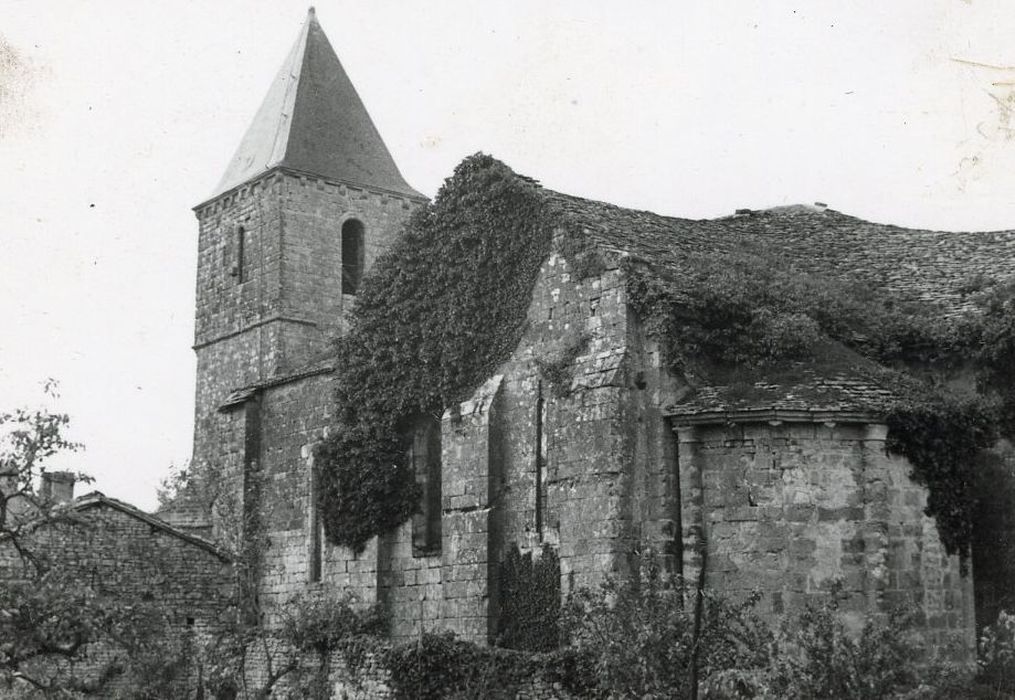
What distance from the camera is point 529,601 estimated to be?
68.5 ft

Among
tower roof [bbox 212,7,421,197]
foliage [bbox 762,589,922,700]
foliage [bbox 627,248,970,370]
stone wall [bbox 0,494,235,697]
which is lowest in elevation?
foliage [bbox 762,589,922,700]

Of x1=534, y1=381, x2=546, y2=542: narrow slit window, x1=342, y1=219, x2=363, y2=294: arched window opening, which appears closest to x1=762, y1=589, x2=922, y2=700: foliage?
x1=534, y1=381, x2=546, y2=542: narrow slit window

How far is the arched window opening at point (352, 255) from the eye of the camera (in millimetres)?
38188

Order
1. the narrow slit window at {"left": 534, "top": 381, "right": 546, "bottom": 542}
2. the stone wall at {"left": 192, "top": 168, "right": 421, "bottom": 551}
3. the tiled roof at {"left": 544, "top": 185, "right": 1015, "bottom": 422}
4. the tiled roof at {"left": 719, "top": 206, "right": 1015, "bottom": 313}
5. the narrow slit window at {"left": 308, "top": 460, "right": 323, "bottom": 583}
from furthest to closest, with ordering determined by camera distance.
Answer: the stone wall at {"left": 192, "top": 168, "right": 421, "bottom": 551} → the narrow slit window at {"left": 308, "top": 460, "right": 323, "bottom": 583} → the tiled roof at {"left": 719, "top": 206, "right": 1015, "bottom": 313} → the narrow slit window at {"left": 534, "top": 381, "right": 546, "bottom": 542} → the tiled roof at {"left": 544, "top": 185, "right": 1015, "bottom": 422}

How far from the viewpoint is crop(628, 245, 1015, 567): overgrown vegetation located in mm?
18703

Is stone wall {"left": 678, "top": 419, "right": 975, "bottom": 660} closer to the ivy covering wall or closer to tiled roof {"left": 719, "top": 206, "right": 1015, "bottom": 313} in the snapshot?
the ivy covering wall

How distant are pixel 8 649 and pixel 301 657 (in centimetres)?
771

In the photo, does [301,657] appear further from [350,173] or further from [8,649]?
[350,173]

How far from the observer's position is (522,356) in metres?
21.8

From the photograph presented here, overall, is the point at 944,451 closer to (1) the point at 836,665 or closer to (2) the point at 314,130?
(1) the point at 836,665

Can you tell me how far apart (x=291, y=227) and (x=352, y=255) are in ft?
6.97

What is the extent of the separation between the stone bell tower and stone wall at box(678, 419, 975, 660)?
1909 centimetres

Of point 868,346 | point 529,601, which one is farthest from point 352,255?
point 868,346

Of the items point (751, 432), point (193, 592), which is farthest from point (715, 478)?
point (193, 592)
